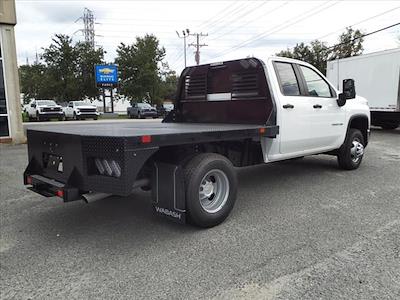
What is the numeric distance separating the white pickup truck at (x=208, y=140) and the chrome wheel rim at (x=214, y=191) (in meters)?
0.01

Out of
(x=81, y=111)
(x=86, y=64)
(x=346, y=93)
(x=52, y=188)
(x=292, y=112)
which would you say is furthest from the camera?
(x=86, y=64)

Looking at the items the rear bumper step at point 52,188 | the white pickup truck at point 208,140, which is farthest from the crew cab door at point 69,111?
the rear bumper step at point 52,188

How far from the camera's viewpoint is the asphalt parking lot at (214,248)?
2875mm

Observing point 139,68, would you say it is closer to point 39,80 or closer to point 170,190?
point 39,80

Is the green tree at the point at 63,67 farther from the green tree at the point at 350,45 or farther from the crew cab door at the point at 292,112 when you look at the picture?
the crew cab door at the point at 292,112

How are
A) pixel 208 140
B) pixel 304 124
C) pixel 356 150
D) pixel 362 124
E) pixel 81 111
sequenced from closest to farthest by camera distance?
1. pixel 208 140
2. pixel 304 124
3. pixel 356 150
4. pixel 362 124
5. pixel 81 111

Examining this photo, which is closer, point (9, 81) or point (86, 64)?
point (9, 81)

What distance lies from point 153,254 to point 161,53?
149 feet

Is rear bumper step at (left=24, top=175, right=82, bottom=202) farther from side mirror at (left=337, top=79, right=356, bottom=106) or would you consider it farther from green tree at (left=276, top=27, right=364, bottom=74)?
green tree at (left=276, top=27, right=364, bottom=74)

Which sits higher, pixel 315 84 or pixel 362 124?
pixel 315 84

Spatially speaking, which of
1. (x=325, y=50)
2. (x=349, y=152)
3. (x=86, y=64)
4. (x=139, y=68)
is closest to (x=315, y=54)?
(x=325, y=50)

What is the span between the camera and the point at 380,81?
14.5 meters

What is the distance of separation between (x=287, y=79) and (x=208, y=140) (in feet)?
7.40

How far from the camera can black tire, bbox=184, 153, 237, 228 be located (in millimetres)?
3764
